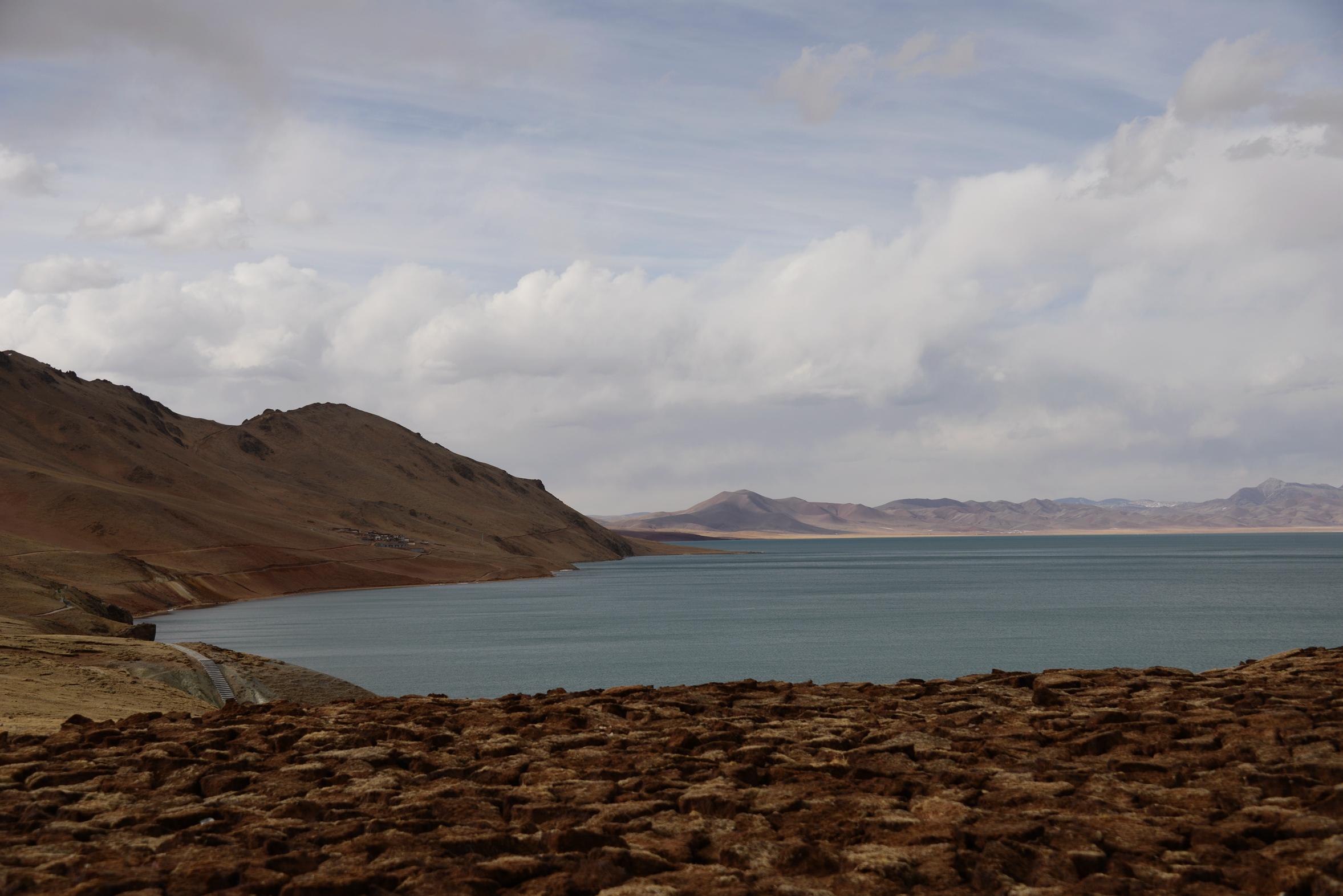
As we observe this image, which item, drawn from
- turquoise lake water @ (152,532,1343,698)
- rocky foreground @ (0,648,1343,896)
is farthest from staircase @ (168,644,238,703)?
rocky foreground @ (0,648,1343,896)

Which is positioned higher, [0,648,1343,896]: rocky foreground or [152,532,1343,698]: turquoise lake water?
[0,648,1343,896]: rocky foreground

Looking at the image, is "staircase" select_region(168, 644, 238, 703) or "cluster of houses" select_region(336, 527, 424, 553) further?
"cluster of houses" select_region(336, 527, 424, 553)

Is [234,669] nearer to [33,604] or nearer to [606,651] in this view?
[33,604]

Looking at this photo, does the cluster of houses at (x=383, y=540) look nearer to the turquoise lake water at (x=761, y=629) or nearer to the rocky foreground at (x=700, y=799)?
the turquoise lake water at (x=761, y=629)

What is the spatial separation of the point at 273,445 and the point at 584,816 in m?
199

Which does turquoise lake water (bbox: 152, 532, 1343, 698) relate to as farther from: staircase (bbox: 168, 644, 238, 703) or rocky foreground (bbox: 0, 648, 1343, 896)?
rocky foreground (bbox: 0, 648, 1343, 896)

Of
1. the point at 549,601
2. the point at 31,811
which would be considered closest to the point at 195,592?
the point at 549,601

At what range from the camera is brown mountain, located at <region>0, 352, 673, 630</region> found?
3297 inches

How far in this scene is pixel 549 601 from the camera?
102125 mm

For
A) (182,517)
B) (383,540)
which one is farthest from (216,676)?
(383,540)

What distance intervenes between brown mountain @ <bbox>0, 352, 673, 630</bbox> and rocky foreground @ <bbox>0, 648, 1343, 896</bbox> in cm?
3060

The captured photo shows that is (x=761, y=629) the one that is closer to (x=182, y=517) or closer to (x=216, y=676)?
(x=216, y=676)

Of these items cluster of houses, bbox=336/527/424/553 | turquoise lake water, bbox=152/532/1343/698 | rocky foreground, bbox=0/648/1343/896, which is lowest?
turquoise lake water, bbox=152/532/1343/698

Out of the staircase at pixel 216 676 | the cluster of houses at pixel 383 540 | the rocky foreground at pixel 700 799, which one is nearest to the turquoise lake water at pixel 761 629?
the staircase at pixel 216 676
